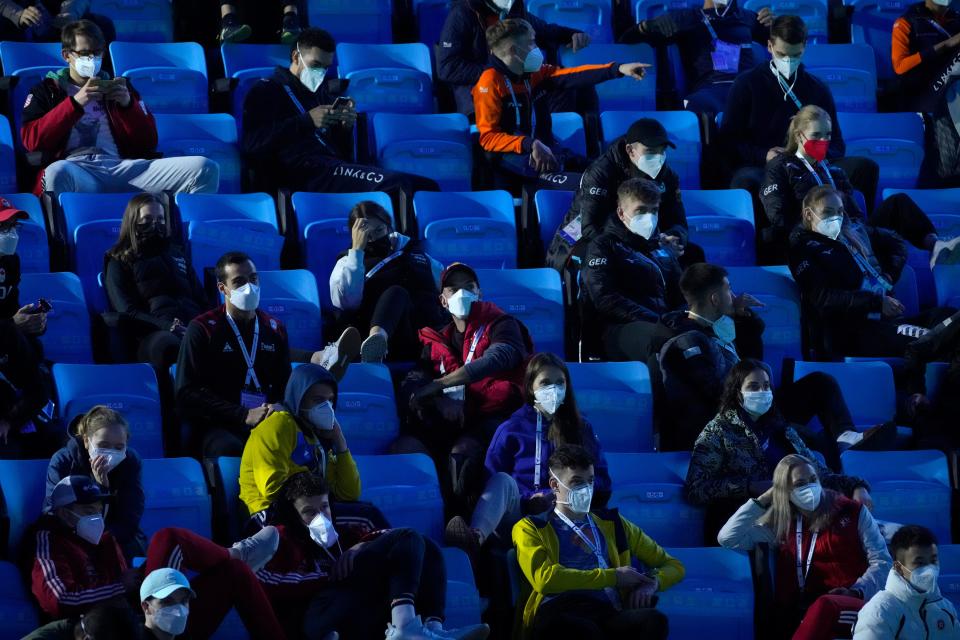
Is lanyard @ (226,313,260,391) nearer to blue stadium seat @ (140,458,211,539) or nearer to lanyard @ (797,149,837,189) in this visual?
blue stadium seat @ (140,458,211,539)

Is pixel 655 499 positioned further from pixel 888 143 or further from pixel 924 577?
pixel 888 143

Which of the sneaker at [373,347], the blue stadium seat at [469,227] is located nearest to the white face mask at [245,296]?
the sneaker at [373,347]

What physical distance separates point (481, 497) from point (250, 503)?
0.87 metres

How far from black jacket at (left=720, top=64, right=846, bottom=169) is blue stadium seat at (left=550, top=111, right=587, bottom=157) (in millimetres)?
699

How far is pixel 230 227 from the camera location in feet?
28.9

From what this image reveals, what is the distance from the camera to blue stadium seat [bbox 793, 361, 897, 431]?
27.9ft

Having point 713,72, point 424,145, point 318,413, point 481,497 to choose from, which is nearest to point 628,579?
point 481,497

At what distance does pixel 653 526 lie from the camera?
767cm

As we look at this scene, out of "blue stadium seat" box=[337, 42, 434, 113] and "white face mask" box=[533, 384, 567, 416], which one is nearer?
"white face mask" box=[533, 384, 567, 416]

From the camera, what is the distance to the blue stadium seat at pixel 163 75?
10.0m

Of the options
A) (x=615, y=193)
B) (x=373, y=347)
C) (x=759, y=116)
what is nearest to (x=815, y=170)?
(x=759, y=116)

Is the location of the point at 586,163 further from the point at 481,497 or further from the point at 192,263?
the point at 481,497

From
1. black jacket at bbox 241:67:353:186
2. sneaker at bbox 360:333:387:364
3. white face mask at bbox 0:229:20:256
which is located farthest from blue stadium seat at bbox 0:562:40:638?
black jacket at bbox 241:67:353:186

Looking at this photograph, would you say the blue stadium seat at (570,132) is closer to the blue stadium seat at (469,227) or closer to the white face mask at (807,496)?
the blue stadium seat at (469,227)
